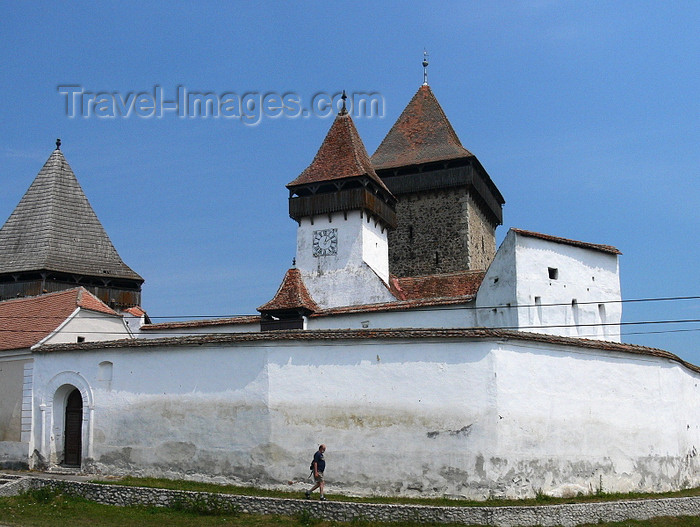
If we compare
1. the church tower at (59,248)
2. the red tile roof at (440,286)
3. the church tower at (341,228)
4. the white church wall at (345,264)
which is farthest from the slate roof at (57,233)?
the red tile roof at (440,286)

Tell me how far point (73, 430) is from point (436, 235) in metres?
20.3

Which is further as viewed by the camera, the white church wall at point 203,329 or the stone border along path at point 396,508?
the white church wall at point 203,329

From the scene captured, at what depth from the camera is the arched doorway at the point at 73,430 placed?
19.1 m

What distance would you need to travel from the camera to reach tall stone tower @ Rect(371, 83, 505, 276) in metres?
35.6

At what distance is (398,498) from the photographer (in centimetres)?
1578

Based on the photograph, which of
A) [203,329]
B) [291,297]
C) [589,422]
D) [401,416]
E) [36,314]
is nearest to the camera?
[401,416]

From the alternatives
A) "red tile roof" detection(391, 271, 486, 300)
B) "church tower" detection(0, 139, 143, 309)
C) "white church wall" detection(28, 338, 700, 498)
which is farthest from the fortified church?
"church tower" detection(0, 139, 143, 309)

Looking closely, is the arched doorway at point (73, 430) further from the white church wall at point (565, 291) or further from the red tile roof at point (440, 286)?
the red tile roof at point (440, 286)

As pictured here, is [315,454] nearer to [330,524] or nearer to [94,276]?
[330,524]

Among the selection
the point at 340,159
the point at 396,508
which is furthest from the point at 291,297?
the point at 396,508

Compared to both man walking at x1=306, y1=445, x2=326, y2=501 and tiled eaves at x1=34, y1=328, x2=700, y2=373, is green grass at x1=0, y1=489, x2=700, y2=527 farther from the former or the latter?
tiled eaves at x1=34, y1=328, x2=700, y2=373

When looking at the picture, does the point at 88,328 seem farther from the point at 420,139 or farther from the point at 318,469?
the point at 420,139

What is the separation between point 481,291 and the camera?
2330 centimetres

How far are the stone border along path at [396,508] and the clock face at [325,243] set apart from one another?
15476mm
